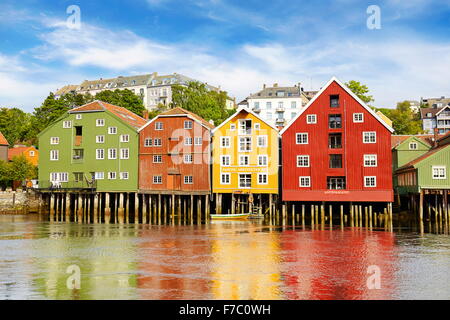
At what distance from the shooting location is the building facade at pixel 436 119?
112m

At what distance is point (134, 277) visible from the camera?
805 inches

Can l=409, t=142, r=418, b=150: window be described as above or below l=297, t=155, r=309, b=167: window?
above

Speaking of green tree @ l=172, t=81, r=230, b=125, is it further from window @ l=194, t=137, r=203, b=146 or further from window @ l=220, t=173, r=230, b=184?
window @ l=220, t=173, r=230, b=184

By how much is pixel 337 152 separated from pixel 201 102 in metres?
42.4

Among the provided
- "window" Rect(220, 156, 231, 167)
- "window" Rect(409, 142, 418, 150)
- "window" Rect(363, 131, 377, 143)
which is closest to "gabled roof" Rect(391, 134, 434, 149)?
"window" Rect(409, 142, 418, 150)

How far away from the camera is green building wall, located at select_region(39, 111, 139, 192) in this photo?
182 ft

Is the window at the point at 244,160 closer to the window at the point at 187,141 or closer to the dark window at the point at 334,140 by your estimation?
the window at the point at 187,141

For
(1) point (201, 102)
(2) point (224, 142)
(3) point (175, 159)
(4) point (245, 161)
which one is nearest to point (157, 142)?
(3) point (175, 159)

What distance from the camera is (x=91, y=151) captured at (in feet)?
188

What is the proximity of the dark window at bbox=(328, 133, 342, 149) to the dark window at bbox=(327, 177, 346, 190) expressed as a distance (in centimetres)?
333

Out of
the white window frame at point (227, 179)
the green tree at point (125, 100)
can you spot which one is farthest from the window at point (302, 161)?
the green tree at point (125, 100)

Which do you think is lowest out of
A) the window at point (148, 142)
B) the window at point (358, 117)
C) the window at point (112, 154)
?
the window at point (112, 154)

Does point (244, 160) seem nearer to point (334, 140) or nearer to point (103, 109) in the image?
point (334, 140)

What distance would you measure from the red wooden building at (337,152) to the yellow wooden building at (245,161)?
196 centimetres
